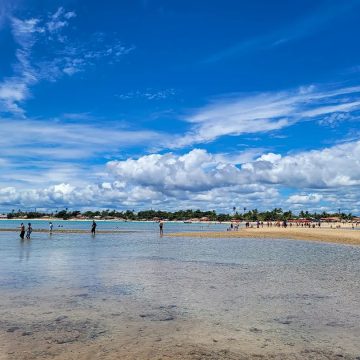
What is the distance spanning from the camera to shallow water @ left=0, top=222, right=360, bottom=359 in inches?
395

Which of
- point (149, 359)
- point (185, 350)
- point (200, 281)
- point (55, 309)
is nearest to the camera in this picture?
point (149, 359)

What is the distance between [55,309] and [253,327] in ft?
21.6

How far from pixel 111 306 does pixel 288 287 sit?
28.3 ft

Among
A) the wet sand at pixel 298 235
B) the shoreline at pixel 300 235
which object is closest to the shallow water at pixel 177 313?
the shoreline at pixel 300 235

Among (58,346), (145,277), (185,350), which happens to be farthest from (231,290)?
(58,346)

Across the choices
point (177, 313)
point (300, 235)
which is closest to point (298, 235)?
point (300, 235)

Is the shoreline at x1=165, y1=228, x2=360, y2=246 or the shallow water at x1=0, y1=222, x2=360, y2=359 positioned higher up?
the shoreline at x1=165, y1=228, x2=360, y2=246

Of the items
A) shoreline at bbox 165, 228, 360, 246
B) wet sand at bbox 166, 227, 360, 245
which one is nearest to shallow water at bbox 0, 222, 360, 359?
shoreline at bbox 165, 228, 360, 246

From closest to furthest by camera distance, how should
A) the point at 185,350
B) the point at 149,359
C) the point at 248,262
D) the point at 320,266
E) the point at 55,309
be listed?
the point at 149,359, the point at 185,350, the point at 55,309, the point at 320,266, the point at 248,262

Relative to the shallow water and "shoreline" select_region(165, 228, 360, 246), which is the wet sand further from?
the shallow water

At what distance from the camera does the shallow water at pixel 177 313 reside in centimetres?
1004

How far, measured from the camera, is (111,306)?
14633mm

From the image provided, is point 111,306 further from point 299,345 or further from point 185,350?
point 299,345

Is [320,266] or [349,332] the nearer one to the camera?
[349,332]
